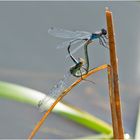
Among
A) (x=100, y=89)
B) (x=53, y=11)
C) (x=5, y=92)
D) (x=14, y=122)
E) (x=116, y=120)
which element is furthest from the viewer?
(x=53, y=11)

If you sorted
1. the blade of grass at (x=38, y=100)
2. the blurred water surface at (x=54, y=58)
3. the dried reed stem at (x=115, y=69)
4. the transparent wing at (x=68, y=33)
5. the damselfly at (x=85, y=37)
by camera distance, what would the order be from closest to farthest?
the dried reed stem at (x=115, y=69) < the damselfly at (x=85, y=37) < the transparent wing at (x=68, y=33) < the blade of grass at (x=38, y=100) < the blurred water surface at (x=54, y=58)

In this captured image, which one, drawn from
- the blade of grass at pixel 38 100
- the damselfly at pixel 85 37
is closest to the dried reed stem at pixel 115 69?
the damselfly at pixel 85 37

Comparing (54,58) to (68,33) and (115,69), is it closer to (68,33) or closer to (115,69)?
(68,33)

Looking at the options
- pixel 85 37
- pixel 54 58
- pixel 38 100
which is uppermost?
pixel 54 58

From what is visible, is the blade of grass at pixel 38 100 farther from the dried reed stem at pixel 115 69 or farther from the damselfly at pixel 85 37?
the dried reed stem at pixel 115 69

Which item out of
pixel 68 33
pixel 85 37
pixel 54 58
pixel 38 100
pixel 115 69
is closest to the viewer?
pixel 115 69

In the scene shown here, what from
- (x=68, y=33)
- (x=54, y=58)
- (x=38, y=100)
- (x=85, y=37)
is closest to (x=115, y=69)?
(x=85, y=37)

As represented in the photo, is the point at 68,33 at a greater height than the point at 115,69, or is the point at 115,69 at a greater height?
the point at 68,33

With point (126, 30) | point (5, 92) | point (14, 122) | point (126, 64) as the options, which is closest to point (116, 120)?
point (5, 92)

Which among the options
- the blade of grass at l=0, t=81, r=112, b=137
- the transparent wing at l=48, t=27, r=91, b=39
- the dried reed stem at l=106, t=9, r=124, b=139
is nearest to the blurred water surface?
the blade of grass at l=0, t=81, r=112, b=137

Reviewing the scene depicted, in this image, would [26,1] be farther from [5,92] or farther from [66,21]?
[5,92]

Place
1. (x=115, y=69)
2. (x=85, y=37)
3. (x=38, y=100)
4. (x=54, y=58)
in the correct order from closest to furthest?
(x=115, y=69) → (x=85, y=37) → (x=38, y=100) → (x=54, y=58)
